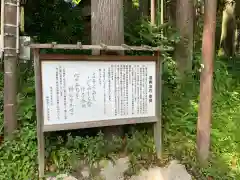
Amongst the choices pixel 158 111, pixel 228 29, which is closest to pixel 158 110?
pixel 158 111

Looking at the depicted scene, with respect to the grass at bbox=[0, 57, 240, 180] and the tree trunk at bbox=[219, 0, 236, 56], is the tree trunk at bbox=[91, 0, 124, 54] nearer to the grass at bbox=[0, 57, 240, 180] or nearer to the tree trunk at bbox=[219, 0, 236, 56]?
the grass at bbox=[0, 57, 240, 180]

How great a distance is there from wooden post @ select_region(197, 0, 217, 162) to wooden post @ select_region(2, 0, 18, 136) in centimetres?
259

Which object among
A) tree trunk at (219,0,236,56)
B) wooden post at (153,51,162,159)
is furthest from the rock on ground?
tree trunk at (219,0,236,56)

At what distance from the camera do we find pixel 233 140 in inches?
192

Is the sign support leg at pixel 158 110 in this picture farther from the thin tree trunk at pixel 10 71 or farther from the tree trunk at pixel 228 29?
the tree trunk at pixel 228 29

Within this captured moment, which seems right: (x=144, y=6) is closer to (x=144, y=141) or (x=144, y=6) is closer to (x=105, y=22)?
(x=105, y=22)

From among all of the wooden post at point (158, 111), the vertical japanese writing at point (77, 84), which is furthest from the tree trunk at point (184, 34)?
the vertical japanese writing at point (77, 84)

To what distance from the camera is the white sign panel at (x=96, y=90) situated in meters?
3.58

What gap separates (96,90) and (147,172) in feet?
4.39

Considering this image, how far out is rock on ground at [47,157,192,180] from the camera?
3943 mm

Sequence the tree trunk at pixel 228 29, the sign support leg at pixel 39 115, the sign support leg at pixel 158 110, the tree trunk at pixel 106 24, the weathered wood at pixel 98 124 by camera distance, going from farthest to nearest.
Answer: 1. the tree trunk at pixel 228 29
2. the tree trunk at pixel 106 24
3. the sign support leg at pixel 158 110
4. the weathered wood at pixel 98 124
5. the sign support leg at pixel 39 115

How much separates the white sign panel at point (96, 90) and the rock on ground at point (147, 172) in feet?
2.13

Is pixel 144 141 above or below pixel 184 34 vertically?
below

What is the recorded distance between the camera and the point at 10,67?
→ 3877 mm
